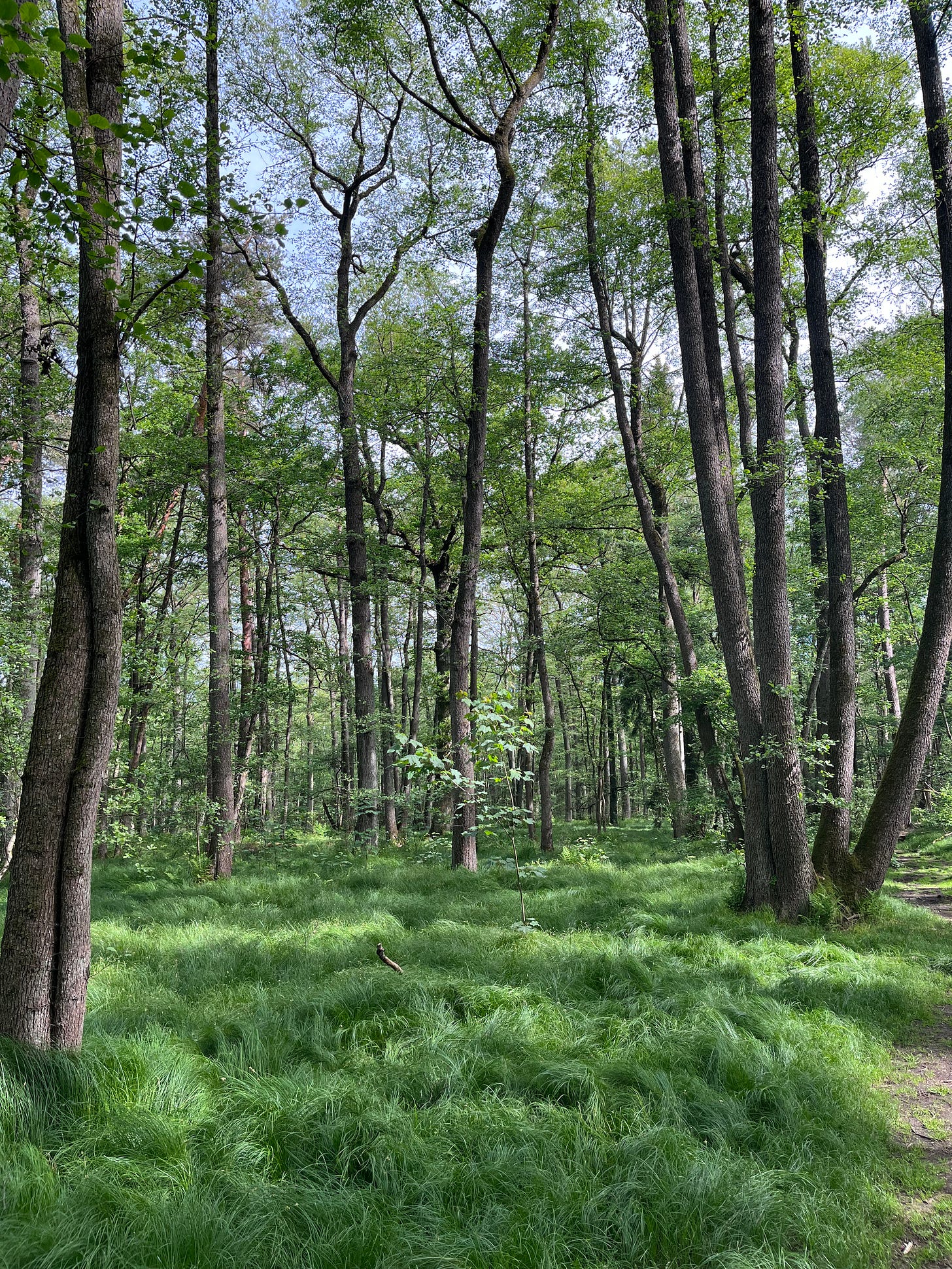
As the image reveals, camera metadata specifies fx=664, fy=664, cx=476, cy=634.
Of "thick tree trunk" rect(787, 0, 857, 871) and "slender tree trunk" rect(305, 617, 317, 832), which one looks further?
"slender tree trunk" rect(305, 617, 317, 832)

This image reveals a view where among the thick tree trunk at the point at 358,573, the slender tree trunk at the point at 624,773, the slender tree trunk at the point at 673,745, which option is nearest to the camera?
the thick tree trunk at the point at 358,573

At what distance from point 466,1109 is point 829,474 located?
7.27 m

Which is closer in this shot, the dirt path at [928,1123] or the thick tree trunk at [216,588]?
the dirt path at [928,1123]

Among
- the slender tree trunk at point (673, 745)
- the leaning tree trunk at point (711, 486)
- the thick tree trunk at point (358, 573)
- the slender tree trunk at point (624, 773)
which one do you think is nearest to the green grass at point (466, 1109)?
the leaning tree trunk at point (711, 486)

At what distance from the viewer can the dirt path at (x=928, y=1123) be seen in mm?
2451

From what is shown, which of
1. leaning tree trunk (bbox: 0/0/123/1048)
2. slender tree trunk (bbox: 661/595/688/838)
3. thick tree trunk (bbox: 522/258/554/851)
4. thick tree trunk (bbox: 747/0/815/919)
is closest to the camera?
leaning tree trunk (bbox: 0/0/123/1048)

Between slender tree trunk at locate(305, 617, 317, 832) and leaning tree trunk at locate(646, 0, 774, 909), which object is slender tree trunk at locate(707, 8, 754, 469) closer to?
leaning tree trunk at locate(646, 0, 774, 909)

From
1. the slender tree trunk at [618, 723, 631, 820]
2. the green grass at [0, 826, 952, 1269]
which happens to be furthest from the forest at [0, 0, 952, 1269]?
the slender tree trunk at [618, 723, 631, 820]

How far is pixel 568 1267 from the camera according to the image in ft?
6.97

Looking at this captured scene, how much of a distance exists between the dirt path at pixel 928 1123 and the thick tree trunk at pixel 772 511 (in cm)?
207

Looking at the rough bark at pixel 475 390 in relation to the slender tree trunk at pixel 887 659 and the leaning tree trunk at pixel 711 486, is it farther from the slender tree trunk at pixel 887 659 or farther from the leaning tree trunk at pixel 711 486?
the slender tree trunk at pixel 887 659

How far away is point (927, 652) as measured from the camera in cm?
692

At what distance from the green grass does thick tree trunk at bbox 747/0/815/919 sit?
1339mm

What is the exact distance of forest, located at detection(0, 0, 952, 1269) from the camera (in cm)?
260
